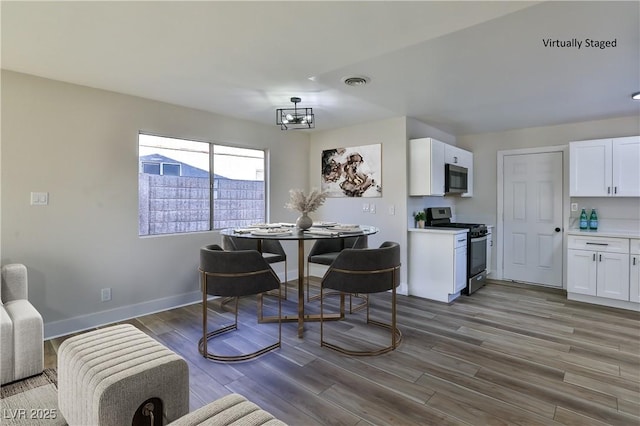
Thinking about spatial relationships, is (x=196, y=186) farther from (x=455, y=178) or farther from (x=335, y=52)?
(x=455, y=178)

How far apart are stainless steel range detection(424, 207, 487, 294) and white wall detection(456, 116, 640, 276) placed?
69cm

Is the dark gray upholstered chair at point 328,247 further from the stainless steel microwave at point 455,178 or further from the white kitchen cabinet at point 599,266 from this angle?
the white kitchen cabinet at point 599,266

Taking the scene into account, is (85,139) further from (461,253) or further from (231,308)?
(461,253)

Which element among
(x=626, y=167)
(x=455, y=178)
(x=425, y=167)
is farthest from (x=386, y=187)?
(x=626, y=167)

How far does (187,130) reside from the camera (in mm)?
3820

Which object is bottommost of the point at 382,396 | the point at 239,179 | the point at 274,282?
the point at 382,396

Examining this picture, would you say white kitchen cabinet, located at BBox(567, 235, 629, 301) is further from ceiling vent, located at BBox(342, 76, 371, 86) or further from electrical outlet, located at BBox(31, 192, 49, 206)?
electrical outlet, located at BBox(31, 192, 49, 206)

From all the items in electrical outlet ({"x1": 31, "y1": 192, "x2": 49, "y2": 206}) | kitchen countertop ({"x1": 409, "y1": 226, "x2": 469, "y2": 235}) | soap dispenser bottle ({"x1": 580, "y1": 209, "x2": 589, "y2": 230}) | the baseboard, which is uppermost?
electrical outlet ({"x1": 31, "y1": 192, "x2": 49, "y2": 206})

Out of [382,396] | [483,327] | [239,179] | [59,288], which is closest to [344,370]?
[382,396]

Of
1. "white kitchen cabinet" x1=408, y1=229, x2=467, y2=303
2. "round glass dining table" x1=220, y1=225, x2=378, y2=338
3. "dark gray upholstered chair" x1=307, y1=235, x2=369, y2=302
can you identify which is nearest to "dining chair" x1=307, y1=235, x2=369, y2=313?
"dark gray upholstered chair" x1=307, y1=235, x2=369, y2=302

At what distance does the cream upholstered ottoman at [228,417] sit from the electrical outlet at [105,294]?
2.66 m

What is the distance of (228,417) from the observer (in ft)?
3.75

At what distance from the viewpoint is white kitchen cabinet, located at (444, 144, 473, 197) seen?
4.57 m

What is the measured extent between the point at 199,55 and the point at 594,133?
4.94 m
